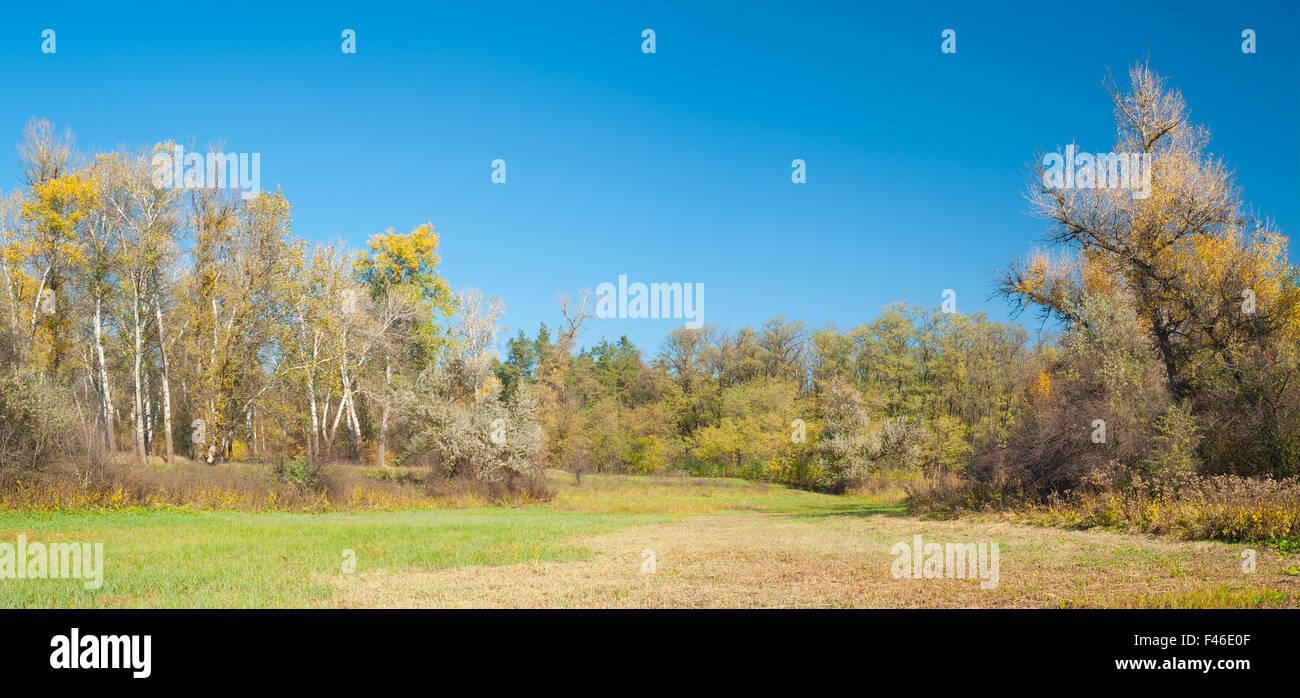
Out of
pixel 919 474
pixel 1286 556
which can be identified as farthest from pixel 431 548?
pixel 919 474

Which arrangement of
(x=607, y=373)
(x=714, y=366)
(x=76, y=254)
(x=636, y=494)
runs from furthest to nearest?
(x=607, y=373) < (x=714, y=366) < (x=636, y=494) < (x=76, y=254)

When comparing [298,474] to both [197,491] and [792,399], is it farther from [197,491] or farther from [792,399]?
[792,399]

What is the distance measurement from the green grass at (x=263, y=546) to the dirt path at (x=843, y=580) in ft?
3.59

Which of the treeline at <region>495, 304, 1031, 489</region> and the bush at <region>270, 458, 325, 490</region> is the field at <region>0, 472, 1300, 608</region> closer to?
the bush at <region>270, 458, 325, 490</region>

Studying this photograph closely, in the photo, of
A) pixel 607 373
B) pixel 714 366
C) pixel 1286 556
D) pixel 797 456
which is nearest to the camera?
pixel 1286 556

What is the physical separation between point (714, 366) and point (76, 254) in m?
54.0

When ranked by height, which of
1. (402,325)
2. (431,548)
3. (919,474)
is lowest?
(919,474)

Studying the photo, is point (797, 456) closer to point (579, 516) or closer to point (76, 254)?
point (579, 516)

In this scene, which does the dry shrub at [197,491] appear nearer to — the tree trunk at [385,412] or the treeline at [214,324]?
the treeline at [214,324]

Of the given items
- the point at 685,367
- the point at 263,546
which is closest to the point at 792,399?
the point at 685,367

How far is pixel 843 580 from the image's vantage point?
10.5 meters

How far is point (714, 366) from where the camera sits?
7462 cm

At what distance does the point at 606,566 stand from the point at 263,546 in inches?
304

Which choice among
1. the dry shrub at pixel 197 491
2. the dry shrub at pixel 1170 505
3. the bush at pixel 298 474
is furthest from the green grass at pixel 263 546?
the dry shrub at pixel 1170 505
